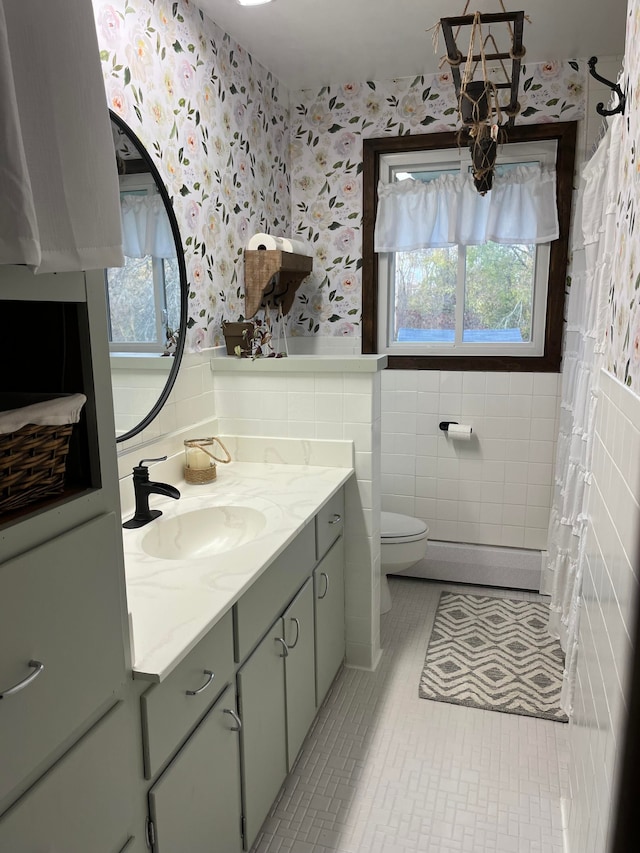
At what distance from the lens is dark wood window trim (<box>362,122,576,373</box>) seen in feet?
9.78

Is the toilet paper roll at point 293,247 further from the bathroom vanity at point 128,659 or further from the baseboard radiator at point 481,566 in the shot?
the baseboard radiator at point 481,566

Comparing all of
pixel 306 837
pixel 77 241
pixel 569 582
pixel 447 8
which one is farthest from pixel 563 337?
pixel 77 241

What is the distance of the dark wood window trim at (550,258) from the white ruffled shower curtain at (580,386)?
0.39 ft

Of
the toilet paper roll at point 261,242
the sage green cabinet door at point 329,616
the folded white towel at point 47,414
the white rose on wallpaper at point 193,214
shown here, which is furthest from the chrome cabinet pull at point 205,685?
the toilet paper roll at point 261,242

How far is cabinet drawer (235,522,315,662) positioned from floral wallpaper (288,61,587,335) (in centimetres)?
175

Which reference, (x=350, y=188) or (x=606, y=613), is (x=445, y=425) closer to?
(x=350, y=188)

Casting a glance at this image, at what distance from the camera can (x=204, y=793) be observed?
52.6 inches

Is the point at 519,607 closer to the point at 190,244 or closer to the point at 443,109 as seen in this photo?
the point at 190,244

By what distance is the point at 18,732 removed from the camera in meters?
0.81

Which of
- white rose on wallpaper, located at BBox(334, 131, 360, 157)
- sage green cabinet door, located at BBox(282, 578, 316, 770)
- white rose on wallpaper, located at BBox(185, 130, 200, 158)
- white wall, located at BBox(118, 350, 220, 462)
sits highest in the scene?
white rose on wallpaper, located at BBox(334, 131, 360, 157)

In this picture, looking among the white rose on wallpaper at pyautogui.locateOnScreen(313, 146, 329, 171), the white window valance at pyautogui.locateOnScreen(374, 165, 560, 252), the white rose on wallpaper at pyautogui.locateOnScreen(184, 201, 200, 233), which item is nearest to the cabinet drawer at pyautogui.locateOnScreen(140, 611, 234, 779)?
the white rose on wallpaper at pyautogui.locateOnScreen(184, 201, 200, 233)

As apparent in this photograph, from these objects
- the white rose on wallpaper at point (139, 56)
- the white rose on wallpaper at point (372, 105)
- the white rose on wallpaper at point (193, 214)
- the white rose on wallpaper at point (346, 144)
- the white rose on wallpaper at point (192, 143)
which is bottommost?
the white rose on wallpaper at point (193, 214)

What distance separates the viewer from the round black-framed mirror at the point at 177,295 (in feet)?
6.40

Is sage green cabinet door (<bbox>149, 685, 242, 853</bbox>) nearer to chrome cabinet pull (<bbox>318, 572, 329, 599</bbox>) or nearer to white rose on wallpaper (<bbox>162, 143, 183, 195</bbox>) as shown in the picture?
chrome cabinet pull (<bbox>318, 572, 329, 599</bbox>)
